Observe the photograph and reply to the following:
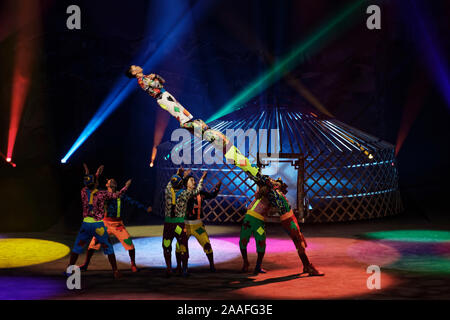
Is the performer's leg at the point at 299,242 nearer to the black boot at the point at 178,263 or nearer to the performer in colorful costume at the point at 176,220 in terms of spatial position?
the performer in colorful costume at the point at 176,220

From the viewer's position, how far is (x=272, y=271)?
5.43 metres

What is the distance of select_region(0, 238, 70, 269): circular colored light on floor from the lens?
5805mm

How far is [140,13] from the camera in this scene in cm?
1188

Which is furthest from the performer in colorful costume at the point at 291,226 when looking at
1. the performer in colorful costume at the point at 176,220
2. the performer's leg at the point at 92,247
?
the performer's leg at the point at 92,247

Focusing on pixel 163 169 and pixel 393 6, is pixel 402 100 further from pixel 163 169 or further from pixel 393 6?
pixel 163 169

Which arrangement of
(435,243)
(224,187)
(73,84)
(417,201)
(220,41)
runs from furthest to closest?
1. (220,41)
2. (73,84)
3. (417,201)
4. (224,187)
5. (435,243)

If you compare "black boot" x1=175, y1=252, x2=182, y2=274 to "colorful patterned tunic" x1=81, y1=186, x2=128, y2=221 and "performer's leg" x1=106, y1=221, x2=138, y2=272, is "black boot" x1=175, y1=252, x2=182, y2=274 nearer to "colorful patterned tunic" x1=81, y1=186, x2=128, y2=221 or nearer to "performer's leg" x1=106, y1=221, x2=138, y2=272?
"performer's leg" x1=106, y1=221, x2=138, y2=272

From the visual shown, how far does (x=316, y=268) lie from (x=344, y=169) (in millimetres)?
3948

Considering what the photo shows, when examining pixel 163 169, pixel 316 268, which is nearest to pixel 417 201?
pixel 163 169

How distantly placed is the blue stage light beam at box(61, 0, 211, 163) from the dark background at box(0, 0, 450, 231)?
6 cm

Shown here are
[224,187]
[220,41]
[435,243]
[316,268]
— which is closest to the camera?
[316,268]

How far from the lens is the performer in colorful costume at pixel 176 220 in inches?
202

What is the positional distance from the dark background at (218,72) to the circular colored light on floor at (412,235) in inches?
131

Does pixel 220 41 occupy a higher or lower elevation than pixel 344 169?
higher
